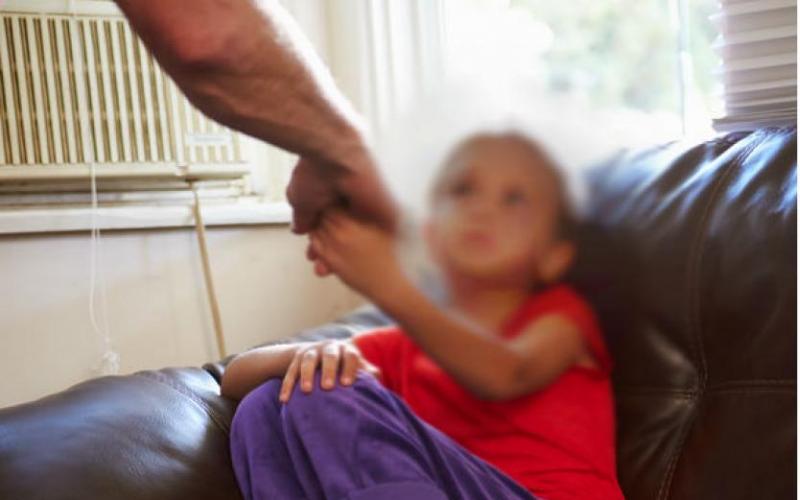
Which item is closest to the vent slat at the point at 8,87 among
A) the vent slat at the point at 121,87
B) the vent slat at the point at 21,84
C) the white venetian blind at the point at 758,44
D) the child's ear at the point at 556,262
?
the vent slat at the point at 21,84

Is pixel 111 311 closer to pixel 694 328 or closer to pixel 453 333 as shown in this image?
pixel 694 328

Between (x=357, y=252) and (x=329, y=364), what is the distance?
13.2 inches

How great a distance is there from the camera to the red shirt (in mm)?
258

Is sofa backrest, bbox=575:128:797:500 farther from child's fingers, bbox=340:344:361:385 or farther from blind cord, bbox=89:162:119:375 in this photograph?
blind cord, bbox=89:162:119:375

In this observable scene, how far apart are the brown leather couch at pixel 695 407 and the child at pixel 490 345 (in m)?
0.11

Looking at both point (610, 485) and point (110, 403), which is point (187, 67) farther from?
point (110, 403)

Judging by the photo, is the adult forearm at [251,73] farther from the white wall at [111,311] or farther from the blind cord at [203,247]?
the white wall at [111,311]

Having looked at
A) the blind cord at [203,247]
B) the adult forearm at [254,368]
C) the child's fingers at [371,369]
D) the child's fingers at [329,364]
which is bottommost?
the adult forearm at [254,368]

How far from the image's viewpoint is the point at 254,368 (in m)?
0.73

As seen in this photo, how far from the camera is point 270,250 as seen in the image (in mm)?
624

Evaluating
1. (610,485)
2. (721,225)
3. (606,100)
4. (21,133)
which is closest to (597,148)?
(606,100)

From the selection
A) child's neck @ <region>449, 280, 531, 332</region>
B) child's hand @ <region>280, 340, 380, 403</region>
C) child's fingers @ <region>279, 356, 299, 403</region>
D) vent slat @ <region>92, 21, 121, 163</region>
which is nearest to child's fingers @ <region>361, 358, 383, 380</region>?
child's hand @ <region>280, 340, 380, 403</region>

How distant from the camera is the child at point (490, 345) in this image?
0.23m

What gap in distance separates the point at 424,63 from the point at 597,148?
80 mm
